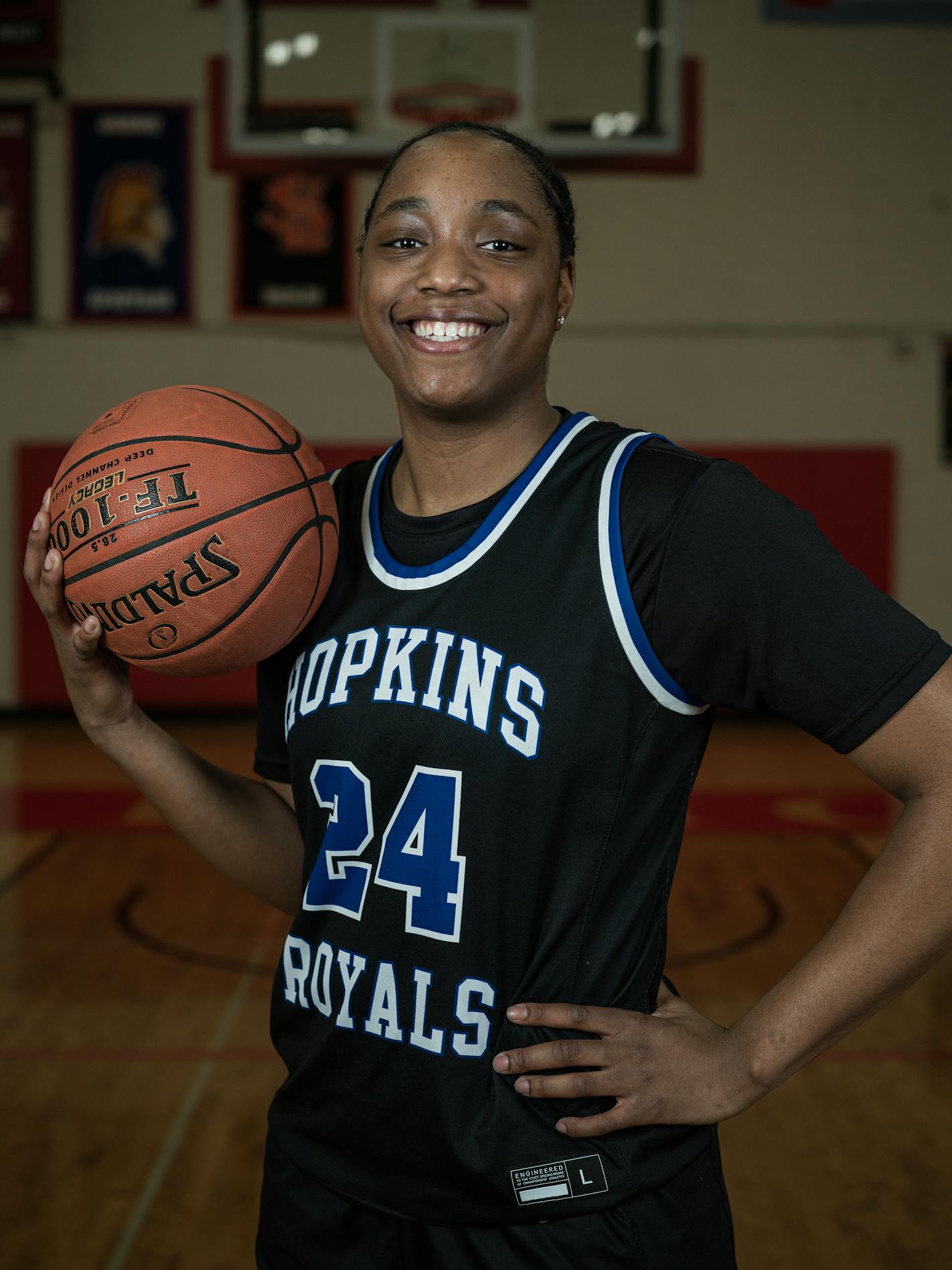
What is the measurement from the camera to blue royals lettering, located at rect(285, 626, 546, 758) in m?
0.99

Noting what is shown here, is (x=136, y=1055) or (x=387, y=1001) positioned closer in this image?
(x=387, y=1001)

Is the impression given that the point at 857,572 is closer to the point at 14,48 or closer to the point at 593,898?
the point at 593,898

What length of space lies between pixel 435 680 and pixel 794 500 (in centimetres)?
573

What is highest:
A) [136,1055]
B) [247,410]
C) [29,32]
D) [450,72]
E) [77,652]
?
[29,32]

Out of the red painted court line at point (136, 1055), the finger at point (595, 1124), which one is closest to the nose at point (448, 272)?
the finger at point (595, 1124)

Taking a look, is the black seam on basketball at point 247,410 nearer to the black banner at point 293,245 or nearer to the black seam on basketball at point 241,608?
the black seam on basketball at point 241,608

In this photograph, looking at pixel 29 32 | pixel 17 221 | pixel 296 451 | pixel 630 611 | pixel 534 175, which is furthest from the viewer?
pixel 17 221

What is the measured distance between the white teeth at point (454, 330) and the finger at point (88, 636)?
1.34 ft

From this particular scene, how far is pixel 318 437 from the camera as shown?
6500mm

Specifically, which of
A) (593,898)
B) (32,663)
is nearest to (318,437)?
(32,663)

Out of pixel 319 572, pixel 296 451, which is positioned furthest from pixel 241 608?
pixel 296 451

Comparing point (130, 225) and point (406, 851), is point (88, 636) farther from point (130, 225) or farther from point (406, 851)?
point (130, 225)

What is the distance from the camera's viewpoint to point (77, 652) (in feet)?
3.83

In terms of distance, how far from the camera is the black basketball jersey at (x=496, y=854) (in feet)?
3.22
